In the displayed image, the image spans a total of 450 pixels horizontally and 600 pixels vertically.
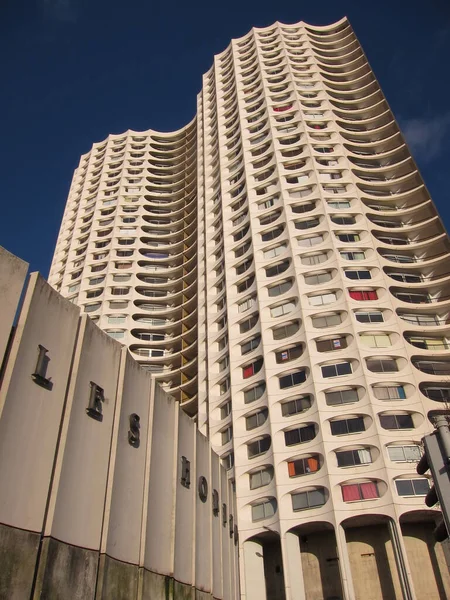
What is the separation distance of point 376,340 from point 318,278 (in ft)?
27.8

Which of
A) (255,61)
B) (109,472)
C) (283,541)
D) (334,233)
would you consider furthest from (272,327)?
(255,61)

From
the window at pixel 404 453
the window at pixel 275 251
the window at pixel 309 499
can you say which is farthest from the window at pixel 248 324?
the window at pixel 404 453

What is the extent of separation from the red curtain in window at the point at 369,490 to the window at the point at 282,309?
1668cm

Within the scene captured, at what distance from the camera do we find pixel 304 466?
127 feet

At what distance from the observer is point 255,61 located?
7731cm

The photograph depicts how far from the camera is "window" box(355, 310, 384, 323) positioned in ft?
147

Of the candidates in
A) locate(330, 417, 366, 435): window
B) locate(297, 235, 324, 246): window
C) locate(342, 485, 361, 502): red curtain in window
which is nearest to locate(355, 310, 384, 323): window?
locate(330, 417, 366, 435): window

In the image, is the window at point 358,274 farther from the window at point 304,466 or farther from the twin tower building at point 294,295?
the window at point 304,466

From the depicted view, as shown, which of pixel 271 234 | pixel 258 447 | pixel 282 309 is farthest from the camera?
pixel 271 234

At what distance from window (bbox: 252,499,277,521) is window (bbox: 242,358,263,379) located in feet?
36.5

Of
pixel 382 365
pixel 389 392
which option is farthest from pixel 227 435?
pixel 382 365

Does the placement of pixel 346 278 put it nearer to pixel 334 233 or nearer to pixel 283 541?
pixel 334 233

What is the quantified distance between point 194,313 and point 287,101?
30.1m

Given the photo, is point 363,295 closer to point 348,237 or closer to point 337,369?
point 348,237
